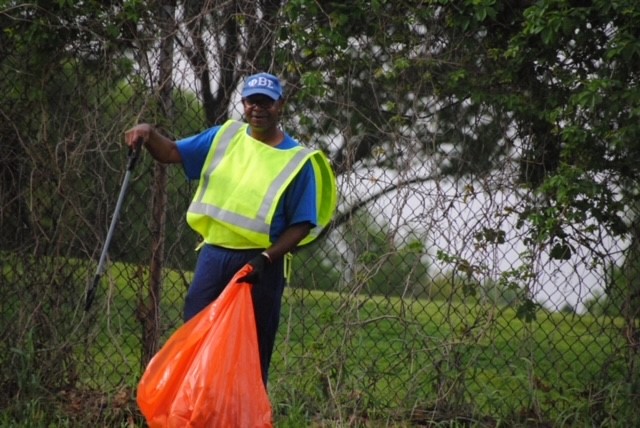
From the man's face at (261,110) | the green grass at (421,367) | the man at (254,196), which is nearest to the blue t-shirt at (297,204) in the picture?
the man at (254,196)

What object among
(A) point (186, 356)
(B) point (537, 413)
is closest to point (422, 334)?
(B) point (537, 413)

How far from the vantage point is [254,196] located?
16.5 feet

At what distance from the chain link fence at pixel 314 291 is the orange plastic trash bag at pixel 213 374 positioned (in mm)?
1236

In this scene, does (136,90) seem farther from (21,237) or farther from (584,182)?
(584,182)

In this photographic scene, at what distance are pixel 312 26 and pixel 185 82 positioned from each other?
0.74 metres

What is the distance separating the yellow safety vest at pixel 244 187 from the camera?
5016mm

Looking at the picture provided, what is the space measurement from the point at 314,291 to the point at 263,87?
5.12ft

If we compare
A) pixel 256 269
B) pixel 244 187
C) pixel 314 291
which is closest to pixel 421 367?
pixel 314 291

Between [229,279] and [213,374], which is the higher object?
[229,279]

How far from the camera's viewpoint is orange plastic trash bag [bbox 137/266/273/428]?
476 cm

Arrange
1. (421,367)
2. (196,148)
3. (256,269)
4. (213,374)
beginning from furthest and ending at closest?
(421,367)
(196,148)
(256,269)
(213,374)

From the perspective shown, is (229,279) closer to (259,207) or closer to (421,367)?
(259,207)

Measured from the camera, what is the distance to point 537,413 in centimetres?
609

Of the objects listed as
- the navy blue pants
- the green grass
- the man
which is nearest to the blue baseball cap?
the man
